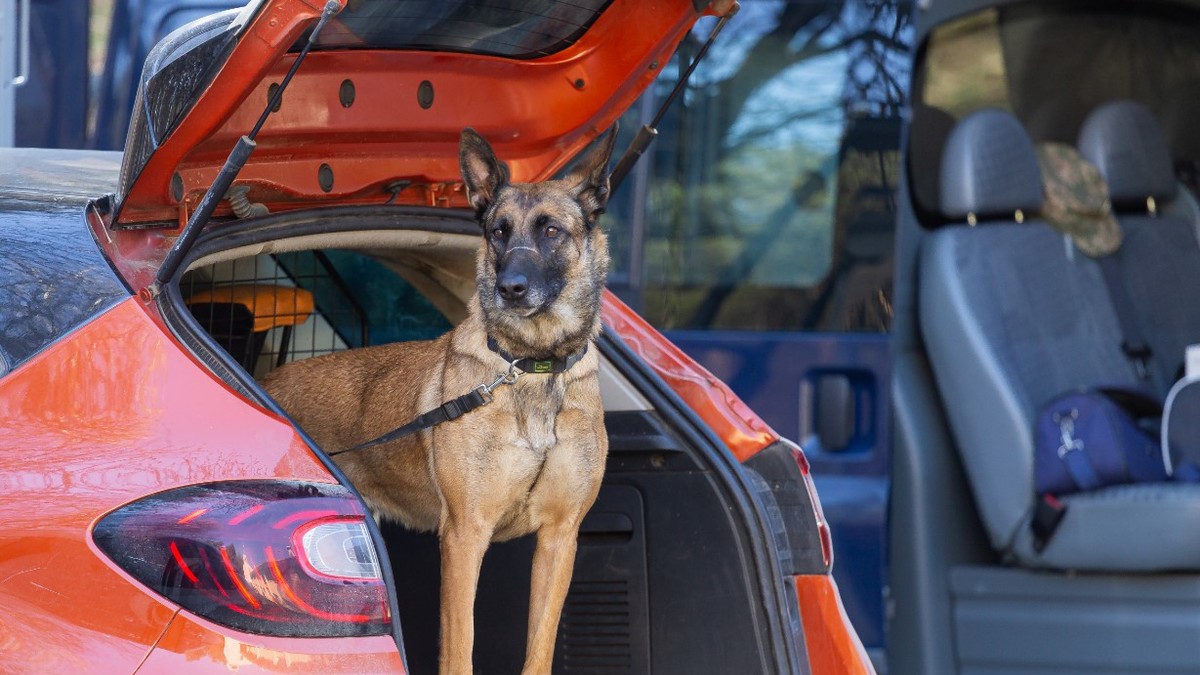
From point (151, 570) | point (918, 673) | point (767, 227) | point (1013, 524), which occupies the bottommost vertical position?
point (918, 673)

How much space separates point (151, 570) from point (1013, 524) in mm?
2918

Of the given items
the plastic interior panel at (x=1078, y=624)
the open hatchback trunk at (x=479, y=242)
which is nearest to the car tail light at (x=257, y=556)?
the open hatchback trunk at (x=479, y=242)

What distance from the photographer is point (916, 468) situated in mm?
4141

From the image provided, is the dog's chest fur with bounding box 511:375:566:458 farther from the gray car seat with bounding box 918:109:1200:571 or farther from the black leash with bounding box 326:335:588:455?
the gray car seat with bounding box 918:109:1200:571

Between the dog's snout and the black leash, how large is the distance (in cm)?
13

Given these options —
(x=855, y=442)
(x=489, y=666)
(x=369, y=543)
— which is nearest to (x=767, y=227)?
(x=855, y=442)

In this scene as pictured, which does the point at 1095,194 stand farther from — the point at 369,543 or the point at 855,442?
the point at 369,543

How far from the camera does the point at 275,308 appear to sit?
3508 mm

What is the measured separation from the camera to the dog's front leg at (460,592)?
280 cm

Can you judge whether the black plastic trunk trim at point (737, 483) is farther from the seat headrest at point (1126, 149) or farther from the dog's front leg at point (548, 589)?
the seat headrest at point (1126, 149)

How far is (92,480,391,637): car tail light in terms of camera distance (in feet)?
5.74

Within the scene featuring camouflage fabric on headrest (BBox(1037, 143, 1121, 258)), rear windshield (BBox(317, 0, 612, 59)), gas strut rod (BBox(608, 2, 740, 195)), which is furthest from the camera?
camouflage fabric on headrest (BBox(1037, 143, 1121, 258))

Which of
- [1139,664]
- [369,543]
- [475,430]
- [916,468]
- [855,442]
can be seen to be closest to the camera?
[369,543]

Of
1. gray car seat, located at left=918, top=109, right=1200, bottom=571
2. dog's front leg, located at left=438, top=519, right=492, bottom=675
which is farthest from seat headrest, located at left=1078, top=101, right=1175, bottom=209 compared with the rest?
dog's front leg, located at left=438, top=519, right=492, bottom=675
